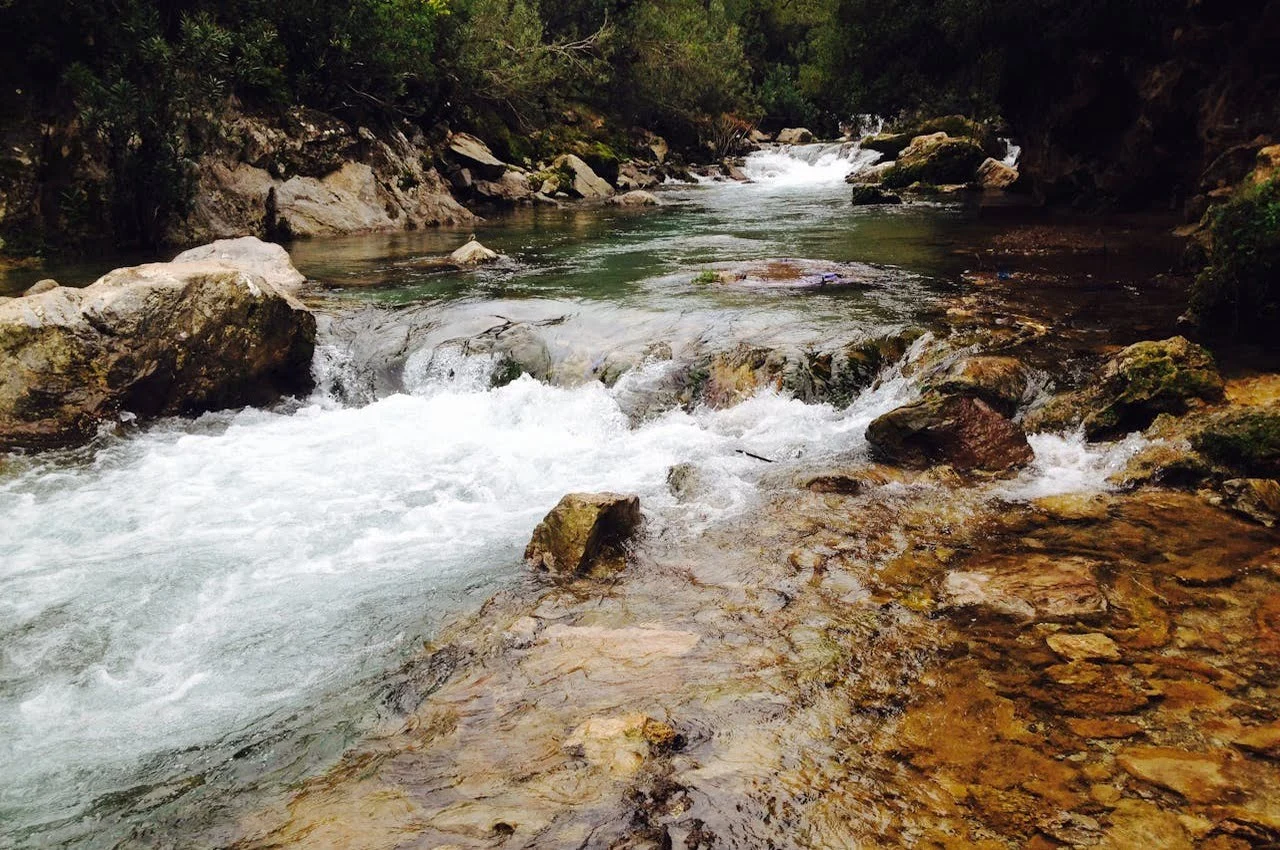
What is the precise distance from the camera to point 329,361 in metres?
9.73

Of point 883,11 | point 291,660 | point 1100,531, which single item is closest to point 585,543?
point 291,660

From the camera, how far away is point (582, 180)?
2748 cm

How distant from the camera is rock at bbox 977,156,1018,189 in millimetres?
23703

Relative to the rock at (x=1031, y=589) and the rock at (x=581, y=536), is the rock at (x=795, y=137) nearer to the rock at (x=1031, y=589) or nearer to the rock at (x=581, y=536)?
the rock at (x=581, y=536)

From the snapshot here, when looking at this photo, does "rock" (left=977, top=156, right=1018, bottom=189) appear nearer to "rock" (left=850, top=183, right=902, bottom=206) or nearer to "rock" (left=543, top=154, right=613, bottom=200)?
"rock" (left=850, top=183, right=902, bottom=206)

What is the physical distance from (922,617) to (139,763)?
12.1ft

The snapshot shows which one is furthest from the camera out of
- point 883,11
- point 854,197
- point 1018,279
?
point 854,197

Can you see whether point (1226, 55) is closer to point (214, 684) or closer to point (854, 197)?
point (854, 197)

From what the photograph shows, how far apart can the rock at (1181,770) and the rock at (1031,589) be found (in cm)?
105

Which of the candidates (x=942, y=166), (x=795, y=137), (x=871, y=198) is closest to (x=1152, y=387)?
(x=871, y=198)

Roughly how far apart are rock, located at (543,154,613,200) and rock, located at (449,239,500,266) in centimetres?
1308

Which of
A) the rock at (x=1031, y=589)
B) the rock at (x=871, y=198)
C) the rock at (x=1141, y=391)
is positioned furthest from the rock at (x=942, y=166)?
the rock at (x=1031, y=589)

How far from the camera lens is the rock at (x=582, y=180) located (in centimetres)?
2706

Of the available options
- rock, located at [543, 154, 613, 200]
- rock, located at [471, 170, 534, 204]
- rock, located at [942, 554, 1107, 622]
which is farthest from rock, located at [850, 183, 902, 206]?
rock, located at [942, 554, 1107, 622]
